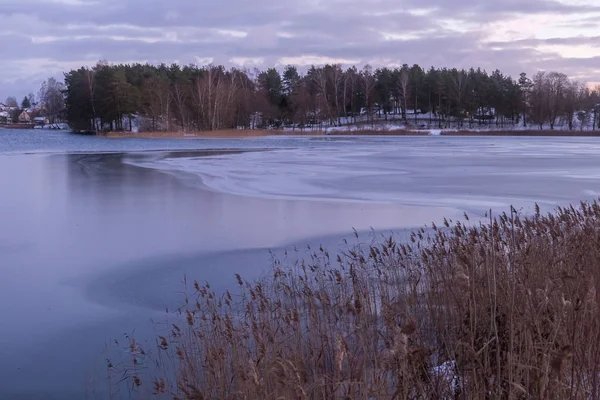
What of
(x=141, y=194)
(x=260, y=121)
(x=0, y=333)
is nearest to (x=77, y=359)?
(x=0, y=333)

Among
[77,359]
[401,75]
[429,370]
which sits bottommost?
[77,359]

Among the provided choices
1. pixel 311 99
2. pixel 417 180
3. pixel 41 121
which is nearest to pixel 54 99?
pixel 41 121

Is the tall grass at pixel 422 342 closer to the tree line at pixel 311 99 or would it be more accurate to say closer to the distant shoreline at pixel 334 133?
the distant shoreline at pixel 334 133

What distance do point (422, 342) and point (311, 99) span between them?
8324cm

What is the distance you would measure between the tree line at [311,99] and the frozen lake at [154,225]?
5054 centimetres

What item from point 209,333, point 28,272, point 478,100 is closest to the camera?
point 209,333

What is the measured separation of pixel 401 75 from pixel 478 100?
11.1m

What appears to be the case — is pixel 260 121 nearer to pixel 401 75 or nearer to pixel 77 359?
pixel 401 75

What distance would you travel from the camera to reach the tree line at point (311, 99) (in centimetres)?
7306

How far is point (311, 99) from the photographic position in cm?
Answer: 8675

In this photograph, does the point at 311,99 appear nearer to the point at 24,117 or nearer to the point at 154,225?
the point at 154,225

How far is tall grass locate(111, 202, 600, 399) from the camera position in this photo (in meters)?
2.95

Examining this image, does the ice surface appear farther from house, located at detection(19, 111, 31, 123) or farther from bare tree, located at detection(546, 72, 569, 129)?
house, located at detection(19, 111, 31, 123)

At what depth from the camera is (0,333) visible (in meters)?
6.00
